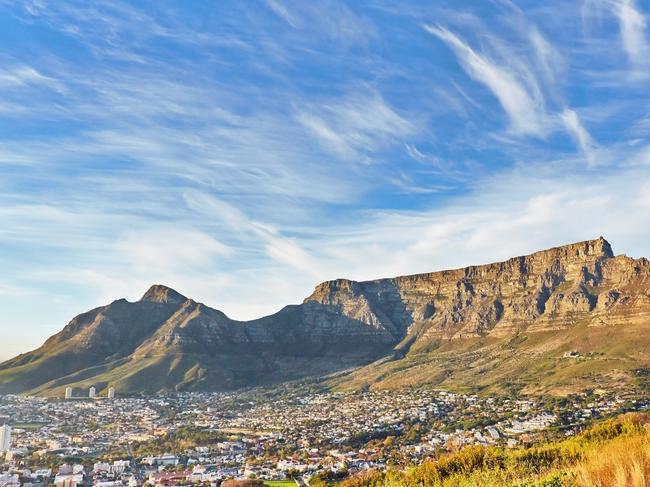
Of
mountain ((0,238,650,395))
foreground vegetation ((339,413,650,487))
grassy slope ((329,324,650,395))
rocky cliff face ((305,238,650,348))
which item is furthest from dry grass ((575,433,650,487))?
rocky cliff face ((305,238,650,348))

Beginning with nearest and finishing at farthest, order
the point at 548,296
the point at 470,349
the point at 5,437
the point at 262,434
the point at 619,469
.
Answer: the point at 619,469
the point at 5,437
the point at 262,434
the point at 470,349
the point at 548,296

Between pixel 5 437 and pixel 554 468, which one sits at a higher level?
pixel 554 468

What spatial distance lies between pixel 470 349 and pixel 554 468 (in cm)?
15369

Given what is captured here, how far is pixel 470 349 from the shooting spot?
160 meters

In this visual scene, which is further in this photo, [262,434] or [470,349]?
[470,349]

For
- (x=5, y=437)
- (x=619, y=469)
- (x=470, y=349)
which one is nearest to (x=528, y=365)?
(x=470, y=349)

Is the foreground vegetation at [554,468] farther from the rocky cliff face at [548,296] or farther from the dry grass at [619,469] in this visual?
the rocky cliff face at [548,296]

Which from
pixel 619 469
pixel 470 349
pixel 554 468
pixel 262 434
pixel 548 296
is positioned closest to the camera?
pixel 619 469

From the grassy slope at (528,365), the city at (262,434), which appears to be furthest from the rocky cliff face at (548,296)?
the city at (262,434)

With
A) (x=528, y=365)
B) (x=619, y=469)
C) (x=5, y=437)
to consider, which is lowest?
(x=528, y=365)

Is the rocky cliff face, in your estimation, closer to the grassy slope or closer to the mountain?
the mountain

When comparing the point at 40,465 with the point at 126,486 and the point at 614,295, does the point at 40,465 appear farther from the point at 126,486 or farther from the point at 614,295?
the point at 614,295

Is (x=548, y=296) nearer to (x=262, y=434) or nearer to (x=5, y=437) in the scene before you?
(x=262, y=434)

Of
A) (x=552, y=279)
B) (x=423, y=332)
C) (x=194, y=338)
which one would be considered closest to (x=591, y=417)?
(x=552, y=279)
